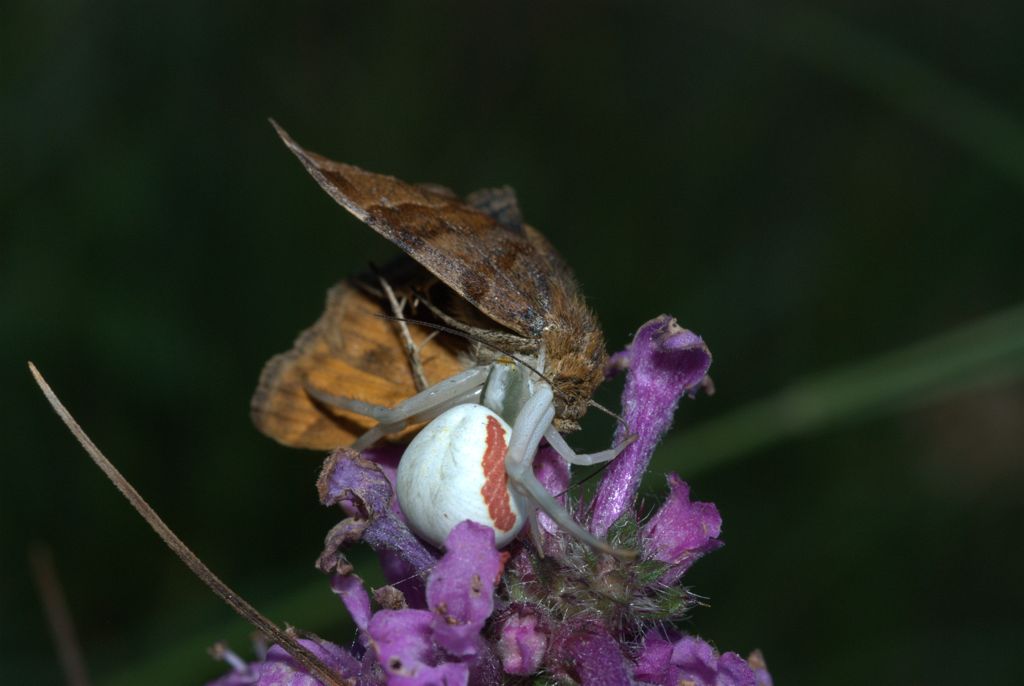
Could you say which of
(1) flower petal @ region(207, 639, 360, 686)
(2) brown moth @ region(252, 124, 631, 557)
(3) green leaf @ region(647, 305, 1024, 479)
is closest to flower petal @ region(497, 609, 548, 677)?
(2) brown moth @ region(252, 124, 631, 557)

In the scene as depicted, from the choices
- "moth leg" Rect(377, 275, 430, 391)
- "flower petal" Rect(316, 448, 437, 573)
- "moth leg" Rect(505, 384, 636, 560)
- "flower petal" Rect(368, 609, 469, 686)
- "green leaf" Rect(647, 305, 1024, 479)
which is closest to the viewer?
"flower petal" Rect(368, 609, 469, 686)

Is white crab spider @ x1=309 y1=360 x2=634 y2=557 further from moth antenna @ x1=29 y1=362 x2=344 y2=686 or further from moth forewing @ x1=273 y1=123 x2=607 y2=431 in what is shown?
moth antenna @ x1=29 y1=362 x2=344 y2=686

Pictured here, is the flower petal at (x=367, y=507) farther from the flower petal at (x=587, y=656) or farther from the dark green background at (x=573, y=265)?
the dark green background at (x=573, y=265)

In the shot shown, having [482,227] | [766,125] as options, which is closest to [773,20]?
[766,125]

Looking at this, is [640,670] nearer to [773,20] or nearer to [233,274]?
[233,274]

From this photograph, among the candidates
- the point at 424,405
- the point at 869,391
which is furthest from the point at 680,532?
the point at 869,391
